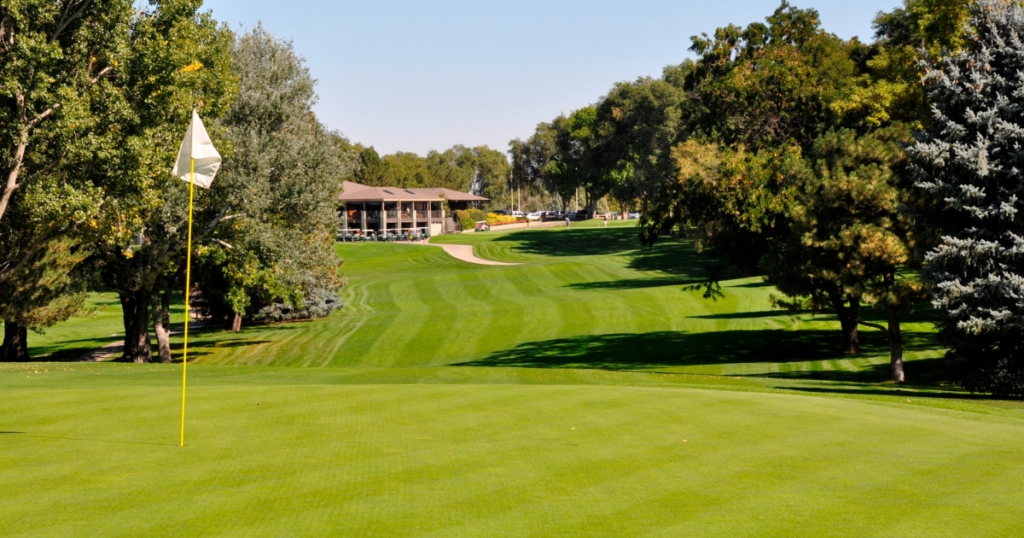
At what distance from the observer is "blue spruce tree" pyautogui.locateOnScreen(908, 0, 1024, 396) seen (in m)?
17.0

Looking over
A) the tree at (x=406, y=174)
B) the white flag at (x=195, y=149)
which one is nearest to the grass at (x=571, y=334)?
the white flag at (x=195, y=149)

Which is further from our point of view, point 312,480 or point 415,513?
point 312,480

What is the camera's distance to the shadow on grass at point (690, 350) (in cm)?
2878

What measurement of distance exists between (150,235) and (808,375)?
2260 cm

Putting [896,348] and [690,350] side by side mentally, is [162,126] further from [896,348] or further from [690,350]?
[896,348]

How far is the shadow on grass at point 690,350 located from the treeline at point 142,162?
9.68 m

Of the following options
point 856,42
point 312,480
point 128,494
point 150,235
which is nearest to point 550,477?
point 312,480

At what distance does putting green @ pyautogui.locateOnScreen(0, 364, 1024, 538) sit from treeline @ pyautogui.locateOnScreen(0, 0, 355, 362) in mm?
8215

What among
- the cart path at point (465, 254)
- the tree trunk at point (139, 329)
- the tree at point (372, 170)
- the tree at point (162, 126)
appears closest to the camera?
the tree at point (162, 126)

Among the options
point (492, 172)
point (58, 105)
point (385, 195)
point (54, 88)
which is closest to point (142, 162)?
point (58, 105)

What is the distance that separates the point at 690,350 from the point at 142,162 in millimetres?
20203

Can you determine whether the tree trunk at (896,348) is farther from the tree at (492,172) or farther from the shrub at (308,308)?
the tree at (492,172)

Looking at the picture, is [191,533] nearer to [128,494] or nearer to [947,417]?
[128,494]

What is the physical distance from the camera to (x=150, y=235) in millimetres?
27547
